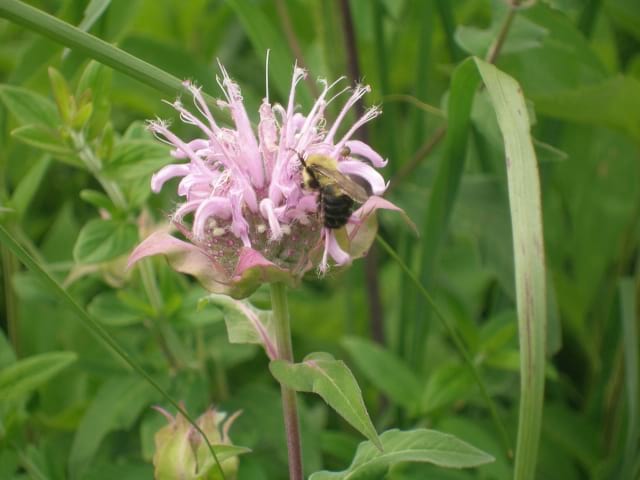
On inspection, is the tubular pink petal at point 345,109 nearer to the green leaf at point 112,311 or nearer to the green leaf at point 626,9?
the green leaf at point 112,311

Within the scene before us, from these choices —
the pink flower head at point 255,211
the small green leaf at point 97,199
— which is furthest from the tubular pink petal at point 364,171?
the small green leaf at point 97,199

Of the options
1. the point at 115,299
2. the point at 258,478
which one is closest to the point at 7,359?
the point at 115,299

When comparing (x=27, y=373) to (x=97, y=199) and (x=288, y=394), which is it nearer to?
(x=97, y=199)

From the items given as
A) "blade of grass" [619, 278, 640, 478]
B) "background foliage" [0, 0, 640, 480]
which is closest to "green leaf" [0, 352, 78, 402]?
"background foliage" [0, 0, 640, 480]

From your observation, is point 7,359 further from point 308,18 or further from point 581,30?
point 308,18

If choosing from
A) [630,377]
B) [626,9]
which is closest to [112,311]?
[630,377]

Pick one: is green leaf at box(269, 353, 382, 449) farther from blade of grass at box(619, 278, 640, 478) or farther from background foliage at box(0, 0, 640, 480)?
blade of grass at box(619, 278, 640, 478)
